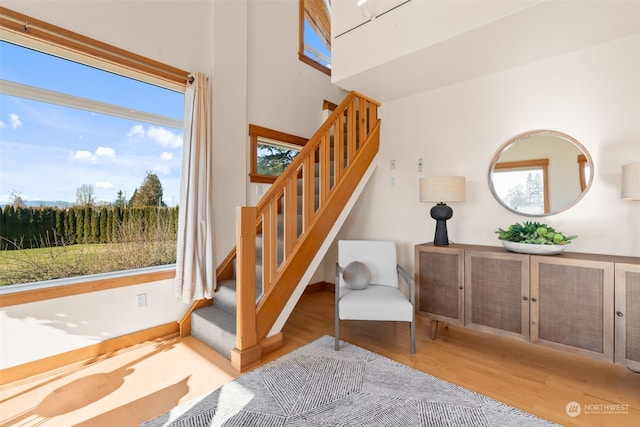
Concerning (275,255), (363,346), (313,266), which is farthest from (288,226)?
(363,346)

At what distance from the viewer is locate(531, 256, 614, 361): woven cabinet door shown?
196 cm

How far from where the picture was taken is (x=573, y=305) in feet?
6.81

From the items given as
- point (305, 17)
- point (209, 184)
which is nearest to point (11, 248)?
point (209, 184)

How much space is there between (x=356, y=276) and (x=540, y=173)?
1.87 m

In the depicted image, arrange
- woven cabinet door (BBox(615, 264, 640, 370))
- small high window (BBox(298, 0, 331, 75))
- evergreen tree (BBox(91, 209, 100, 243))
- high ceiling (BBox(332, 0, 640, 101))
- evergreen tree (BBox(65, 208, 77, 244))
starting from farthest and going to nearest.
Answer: small high window (BBox(298, 0, 331, 75)) < evergreen tree (BBox(91, 209, 100, 243)) < evergreen tree (BBox(65, 208, 77, 244)) < high ceiling (BBox(332, 0, 640, 101)) < woven cabinet door (BBox(615, 264, 640, 370))

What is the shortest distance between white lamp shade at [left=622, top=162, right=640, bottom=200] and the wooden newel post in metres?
2.57

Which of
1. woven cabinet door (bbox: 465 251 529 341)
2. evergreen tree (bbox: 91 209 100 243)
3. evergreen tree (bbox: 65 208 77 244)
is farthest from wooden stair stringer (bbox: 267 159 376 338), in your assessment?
evergreen tree (bbox: 65 208 77 244)

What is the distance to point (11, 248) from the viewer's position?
Result: 2.14m

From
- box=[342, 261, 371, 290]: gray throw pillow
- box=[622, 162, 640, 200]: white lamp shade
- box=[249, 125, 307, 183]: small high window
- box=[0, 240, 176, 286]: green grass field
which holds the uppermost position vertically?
box=[249, 125, 307, 183]: small high window

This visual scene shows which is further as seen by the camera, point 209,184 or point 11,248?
point 209,184

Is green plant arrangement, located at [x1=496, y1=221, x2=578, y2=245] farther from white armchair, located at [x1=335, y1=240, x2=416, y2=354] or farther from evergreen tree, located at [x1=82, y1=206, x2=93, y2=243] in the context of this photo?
evergreen tree, located at [x1=82, y1=206, x2=93, y2=243]

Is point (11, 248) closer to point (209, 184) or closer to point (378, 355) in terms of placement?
point (209, 184)

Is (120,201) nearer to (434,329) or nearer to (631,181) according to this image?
(434,329)

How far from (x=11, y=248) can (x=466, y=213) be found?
3.84 m
